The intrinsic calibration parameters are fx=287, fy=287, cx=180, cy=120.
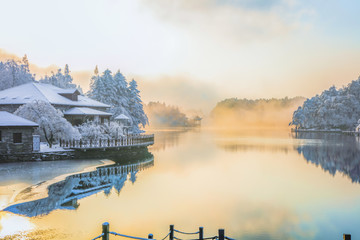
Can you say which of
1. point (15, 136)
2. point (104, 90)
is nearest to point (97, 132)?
point (15, 136)

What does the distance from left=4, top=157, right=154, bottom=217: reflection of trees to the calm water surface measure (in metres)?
0.05

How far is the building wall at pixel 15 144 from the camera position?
2973cm

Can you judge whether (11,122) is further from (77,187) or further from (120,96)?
(120,96)

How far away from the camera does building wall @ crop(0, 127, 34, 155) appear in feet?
97.6

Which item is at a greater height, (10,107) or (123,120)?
(10,107)

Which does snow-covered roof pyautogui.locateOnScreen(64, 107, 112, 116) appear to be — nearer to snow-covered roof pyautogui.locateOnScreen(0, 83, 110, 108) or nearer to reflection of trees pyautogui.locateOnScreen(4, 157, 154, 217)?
snow-covered roof pyautogui.locateOnScreen(0, 83, 110, 108)

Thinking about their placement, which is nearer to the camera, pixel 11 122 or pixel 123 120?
pixel 11 122

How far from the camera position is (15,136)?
99.9 feet

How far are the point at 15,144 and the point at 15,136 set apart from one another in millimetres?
857

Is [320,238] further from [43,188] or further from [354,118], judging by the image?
[354,118]

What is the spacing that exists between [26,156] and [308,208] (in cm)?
2741

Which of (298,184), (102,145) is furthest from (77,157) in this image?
(298,184)

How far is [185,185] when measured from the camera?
24906mm

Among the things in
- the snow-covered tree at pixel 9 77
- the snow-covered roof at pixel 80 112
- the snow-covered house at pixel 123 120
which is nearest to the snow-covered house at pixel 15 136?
the snow-covered roof at pixel 80 112
